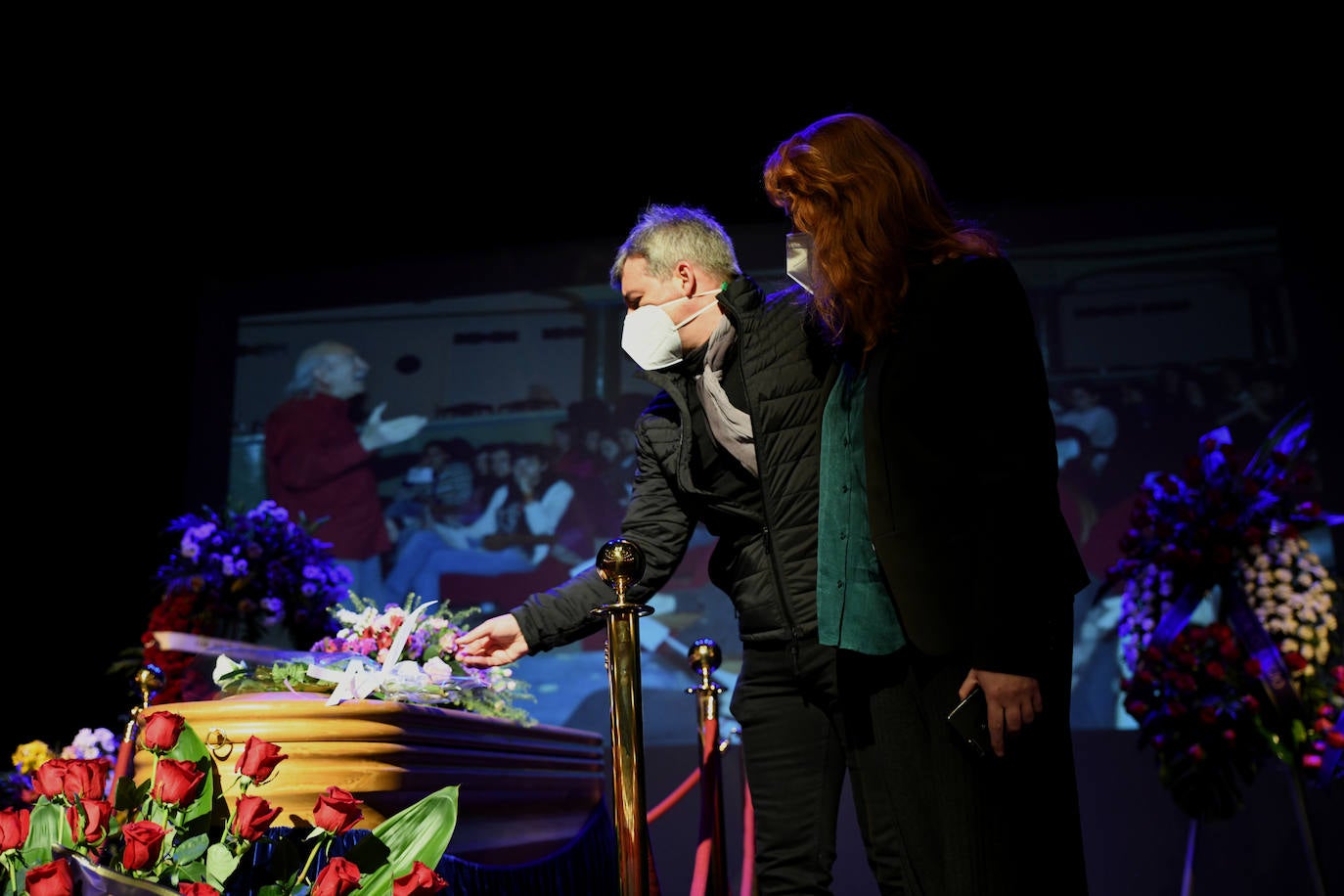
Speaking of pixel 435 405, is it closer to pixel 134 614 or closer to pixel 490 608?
pixel 490 608

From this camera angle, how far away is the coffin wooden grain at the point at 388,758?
1396mm

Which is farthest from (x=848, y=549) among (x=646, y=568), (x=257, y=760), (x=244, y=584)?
(x=244, y=584)

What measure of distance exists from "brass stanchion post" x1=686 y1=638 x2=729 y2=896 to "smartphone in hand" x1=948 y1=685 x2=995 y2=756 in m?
0.98

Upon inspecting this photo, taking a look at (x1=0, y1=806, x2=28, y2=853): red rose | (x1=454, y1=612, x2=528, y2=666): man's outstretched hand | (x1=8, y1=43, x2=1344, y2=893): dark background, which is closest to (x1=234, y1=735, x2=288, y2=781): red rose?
(x1=0, y1=806, x2=28, y2=853): red rose

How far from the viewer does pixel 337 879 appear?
1137mm

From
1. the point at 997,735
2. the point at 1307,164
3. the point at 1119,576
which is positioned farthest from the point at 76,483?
the point at 1307,164

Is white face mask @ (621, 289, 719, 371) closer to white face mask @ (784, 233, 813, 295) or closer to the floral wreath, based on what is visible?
white face mask @ (784, 233, 813, 295)

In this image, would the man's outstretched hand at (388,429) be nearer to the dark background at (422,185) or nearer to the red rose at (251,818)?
the dark background at (422,185)

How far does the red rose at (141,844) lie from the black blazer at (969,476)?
0.85 meters

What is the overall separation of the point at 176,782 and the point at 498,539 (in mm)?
3373

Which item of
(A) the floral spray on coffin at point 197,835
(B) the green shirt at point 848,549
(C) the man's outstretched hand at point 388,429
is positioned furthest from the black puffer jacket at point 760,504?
(C) the man's outstretched hand at point 388,429

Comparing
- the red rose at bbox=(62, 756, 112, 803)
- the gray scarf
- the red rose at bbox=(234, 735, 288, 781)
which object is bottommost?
the red rose at bbox=(62, 756, 112, 803)

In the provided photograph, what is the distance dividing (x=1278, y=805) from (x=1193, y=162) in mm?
2464

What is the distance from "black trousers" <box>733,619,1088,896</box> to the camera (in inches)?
43.3
